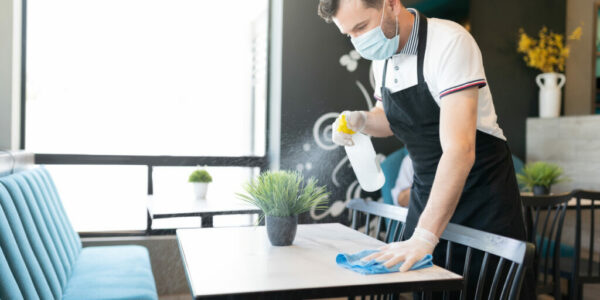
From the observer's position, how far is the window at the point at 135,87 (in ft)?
10.5

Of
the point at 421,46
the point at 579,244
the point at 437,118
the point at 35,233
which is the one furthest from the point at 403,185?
the point at 35,233

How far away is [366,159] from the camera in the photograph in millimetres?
1822

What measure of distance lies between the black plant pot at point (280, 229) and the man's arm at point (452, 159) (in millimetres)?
376

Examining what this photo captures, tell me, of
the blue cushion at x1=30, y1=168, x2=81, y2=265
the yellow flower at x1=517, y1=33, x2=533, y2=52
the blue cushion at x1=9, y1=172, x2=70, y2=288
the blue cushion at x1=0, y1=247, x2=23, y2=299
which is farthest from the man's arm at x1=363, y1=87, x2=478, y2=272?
the yellow flower at x1=517, y1=33, x2=533, y2=52

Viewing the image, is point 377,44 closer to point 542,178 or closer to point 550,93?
point 542,178

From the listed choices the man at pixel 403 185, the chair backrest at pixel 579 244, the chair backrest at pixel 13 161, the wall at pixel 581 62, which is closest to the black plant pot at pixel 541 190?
the chair backrest at pixel 579 244

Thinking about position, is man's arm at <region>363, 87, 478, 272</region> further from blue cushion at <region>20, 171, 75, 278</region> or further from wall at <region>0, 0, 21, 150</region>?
wall at <region>0, 0, 21, 150</region>

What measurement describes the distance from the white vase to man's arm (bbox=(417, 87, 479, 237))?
2913mm

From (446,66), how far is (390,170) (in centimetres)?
194

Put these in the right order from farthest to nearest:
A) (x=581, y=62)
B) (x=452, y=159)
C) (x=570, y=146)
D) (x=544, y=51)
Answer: (x=581, y=62), (x=544, y=51), (x=570, y=146), (x=452, y=159)

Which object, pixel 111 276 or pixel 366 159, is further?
pixel 111 276

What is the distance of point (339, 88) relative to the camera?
3492 mm

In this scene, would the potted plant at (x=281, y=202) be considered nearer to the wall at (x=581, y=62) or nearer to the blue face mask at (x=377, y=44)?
the blue face mask at (x=377, y=44)

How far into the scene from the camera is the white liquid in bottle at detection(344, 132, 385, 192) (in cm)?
181
